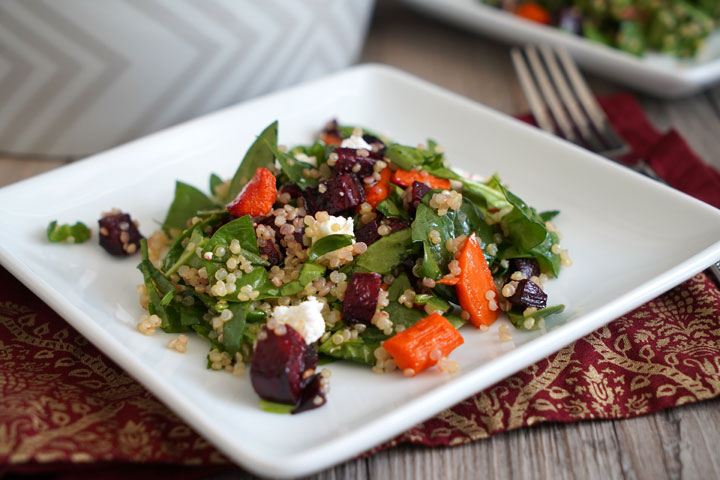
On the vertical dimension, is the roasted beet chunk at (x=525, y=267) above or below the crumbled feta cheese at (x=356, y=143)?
above

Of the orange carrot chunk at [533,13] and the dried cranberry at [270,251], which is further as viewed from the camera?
the orange carrot chunk at [533,13]

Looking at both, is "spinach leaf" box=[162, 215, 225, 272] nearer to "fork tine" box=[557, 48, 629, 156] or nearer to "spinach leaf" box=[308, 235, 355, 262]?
"spinach leaf" box=[308, 235, 355, 262]

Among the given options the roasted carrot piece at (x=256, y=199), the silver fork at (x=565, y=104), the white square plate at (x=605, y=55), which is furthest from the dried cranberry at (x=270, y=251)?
the white square plate at (x=605, y=55)

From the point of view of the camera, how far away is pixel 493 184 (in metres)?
2.42

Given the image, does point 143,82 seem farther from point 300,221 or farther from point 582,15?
point 582,15

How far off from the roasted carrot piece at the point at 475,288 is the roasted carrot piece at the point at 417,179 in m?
0.29

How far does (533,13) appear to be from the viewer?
4.29 metres

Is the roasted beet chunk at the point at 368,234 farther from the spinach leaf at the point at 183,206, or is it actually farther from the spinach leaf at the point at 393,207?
the spinach leaf at the point at 183,206

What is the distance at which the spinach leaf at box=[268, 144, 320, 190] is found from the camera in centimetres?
230

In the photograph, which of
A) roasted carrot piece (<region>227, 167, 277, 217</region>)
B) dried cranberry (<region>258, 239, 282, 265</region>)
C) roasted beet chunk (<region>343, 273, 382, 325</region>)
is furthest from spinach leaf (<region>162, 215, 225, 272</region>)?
roasted beet chunk (<region>343, 273, 382, 325</region>)

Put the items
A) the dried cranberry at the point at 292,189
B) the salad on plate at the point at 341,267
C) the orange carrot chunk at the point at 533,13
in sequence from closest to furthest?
the salad on plate at the point at 341,267 < the dried cranberry at the point at 292,189 < the orange carrot chunk at the point at 533,13

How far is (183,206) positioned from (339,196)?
2.13ft

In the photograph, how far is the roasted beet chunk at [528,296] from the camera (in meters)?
2.03

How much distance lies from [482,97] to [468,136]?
1050mm
